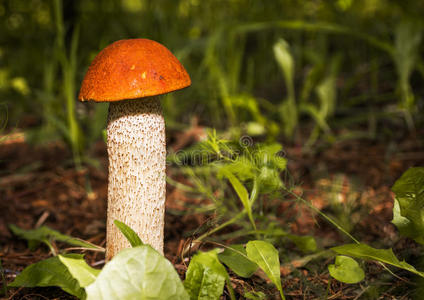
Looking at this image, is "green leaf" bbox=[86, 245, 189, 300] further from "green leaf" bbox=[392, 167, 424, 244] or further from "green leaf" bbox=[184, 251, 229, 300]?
"green leaf" bbox=[392, 167, 424, 244]

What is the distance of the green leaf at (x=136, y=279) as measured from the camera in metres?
0.90

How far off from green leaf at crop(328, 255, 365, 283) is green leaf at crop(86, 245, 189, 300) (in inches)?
18.7

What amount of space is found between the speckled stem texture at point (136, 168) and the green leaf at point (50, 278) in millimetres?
224

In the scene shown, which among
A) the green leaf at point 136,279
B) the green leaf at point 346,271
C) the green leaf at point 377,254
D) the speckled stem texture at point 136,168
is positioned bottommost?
the green leaf at point 346,271

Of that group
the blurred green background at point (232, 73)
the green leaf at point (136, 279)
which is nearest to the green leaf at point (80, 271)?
the green leaf at point (136, 279)

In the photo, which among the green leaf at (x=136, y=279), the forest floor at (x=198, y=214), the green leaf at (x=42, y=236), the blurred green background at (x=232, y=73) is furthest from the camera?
the blurred green background at (x=232, y=73)

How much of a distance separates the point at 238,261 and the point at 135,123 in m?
0.60

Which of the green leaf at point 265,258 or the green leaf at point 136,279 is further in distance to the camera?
the green leaf at point 265,258

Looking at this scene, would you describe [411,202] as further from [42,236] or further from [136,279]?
[42,236]

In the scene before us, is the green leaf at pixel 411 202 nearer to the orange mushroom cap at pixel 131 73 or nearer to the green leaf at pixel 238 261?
the green leaf at pixel 238 261

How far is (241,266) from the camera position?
45.7 inches

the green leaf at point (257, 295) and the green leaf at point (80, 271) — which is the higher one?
the green leaf at point (80, 271)

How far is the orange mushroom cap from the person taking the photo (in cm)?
110

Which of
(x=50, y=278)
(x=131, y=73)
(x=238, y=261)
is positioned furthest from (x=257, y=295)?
(x=131, y=73)
